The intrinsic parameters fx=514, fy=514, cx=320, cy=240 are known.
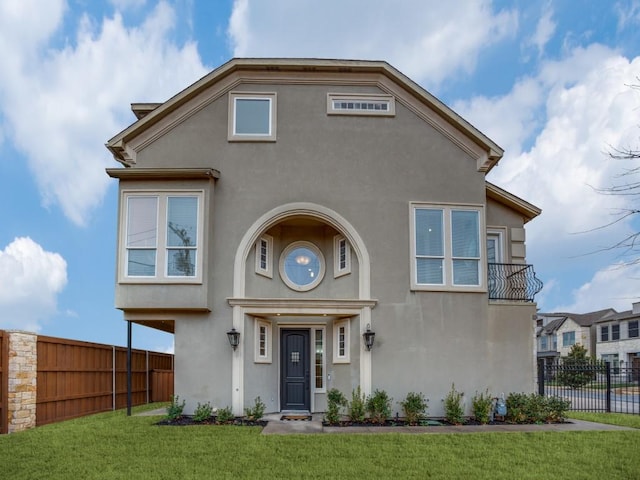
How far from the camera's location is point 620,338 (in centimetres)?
3884

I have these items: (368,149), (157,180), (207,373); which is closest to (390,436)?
(207,373)

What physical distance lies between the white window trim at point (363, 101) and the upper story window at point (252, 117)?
4.97ft

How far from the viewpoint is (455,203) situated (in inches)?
521

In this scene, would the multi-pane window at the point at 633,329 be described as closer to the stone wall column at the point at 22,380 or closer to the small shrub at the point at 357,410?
the small shrub at the point at 357,410

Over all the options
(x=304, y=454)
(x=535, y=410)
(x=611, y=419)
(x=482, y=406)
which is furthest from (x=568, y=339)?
(x=304, y=454)

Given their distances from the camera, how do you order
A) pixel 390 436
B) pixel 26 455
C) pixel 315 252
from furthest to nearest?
pixel 315 252 < pixel 390 436 < pixel 26 455

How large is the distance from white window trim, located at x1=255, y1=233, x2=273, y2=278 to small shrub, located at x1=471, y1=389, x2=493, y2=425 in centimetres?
599

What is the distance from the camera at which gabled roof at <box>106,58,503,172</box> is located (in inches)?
516

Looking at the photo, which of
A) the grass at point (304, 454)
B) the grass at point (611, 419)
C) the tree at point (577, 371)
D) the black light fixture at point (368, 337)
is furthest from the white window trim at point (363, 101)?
the tree at point (577, 371)

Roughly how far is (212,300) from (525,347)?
7.87m

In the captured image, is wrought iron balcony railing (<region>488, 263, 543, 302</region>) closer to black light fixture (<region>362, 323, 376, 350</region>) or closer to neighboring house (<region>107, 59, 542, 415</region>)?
neighboring house (<region>107, 59, 542, 415</region>)

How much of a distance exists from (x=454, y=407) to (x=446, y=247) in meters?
3.88

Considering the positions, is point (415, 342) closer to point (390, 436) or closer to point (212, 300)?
point (390, 436)

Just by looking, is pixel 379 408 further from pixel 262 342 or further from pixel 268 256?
pixel 268 256
